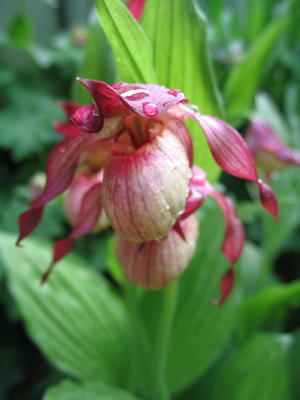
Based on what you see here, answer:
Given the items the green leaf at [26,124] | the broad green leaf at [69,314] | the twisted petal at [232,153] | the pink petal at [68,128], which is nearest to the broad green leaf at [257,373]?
the broad green leaf at [69,314]

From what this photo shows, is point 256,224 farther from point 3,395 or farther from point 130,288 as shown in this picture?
point 3,395

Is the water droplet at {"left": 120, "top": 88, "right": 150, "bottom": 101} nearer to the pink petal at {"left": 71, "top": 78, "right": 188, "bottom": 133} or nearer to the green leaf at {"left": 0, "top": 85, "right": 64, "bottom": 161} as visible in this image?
the pink petal at {"left": 71, "top": 78, "right": 188, "bottom": 133}

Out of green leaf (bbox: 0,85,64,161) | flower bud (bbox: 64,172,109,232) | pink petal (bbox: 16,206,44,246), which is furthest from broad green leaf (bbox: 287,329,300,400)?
green leaf (bbox: 0,85,64,161)

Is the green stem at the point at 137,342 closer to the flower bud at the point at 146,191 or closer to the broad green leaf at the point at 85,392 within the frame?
the broad green leaf at the point at 85,392

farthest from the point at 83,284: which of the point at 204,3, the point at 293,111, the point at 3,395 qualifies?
the point at 204,3

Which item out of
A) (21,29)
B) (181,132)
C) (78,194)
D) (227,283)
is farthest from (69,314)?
(21,29)

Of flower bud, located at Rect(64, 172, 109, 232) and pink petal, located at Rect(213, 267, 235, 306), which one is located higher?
flower bud, located at Rect(64, 172, 109, 232)

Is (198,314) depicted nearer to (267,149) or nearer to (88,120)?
(267,149)
